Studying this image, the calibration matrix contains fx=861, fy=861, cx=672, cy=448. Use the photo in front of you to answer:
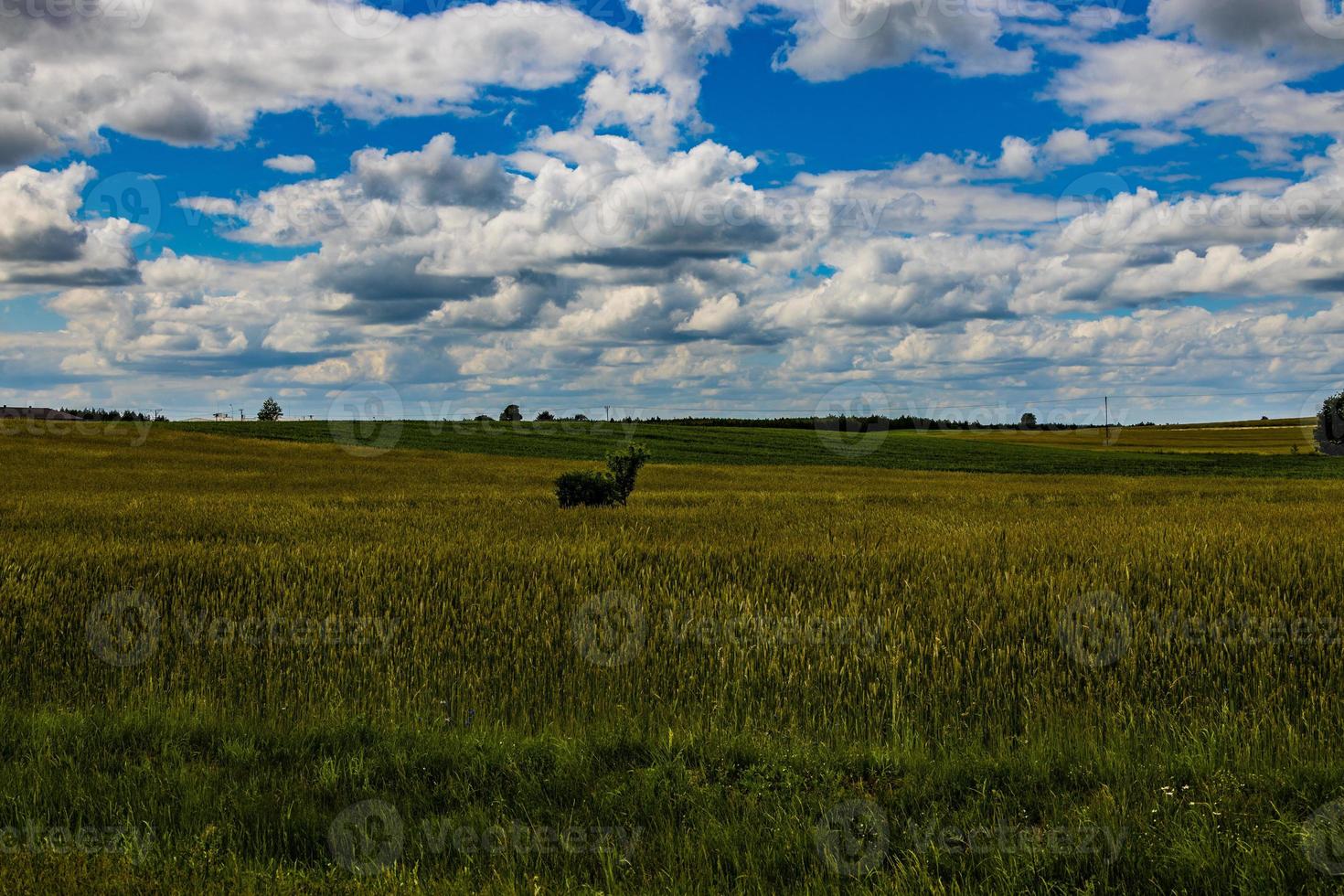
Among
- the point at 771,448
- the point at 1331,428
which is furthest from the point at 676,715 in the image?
the point at 1331,428

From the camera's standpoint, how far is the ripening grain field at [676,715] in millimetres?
4656

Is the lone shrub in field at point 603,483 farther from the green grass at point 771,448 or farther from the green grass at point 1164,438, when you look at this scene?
the green grass at point 1164,438

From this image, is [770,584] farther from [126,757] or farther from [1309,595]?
[126,757]

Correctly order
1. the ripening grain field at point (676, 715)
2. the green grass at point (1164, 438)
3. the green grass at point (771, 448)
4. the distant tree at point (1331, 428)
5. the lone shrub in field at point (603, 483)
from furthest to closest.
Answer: the green grass at point (1164, 438) → the distant tree at point (1331, 428) → the green grass at point (771, 448) → the lone shrub in field at point (603, 483) → the ripening grain field at point (676, 715)

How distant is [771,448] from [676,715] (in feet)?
259

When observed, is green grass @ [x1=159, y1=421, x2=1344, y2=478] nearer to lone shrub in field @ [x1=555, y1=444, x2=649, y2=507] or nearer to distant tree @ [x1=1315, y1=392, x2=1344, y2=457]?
distant tree @ [x1=1315, y1=392, x2=1344, y2=457]

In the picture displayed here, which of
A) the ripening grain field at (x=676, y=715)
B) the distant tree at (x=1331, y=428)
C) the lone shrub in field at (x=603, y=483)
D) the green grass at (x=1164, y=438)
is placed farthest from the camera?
the green grass at (x=1164, y=438)

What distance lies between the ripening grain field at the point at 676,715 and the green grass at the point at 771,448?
166ft

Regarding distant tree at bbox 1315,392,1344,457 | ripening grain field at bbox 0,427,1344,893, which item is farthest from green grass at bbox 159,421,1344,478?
ripening grain field at bbox 0,427,1344,893

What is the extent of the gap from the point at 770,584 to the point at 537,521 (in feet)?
33.3

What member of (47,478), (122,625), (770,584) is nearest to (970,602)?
(770,584)

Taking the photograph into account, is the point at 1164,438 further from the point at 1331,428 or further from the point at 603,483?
the point at 603,483

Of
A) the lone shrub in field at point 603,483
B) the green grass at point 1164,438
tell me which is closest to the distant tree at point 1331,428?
the green grass at point 1164,438

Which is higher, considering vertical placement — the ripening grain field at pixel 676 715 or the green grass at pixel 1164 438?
the green grass at pixel 1164 438
